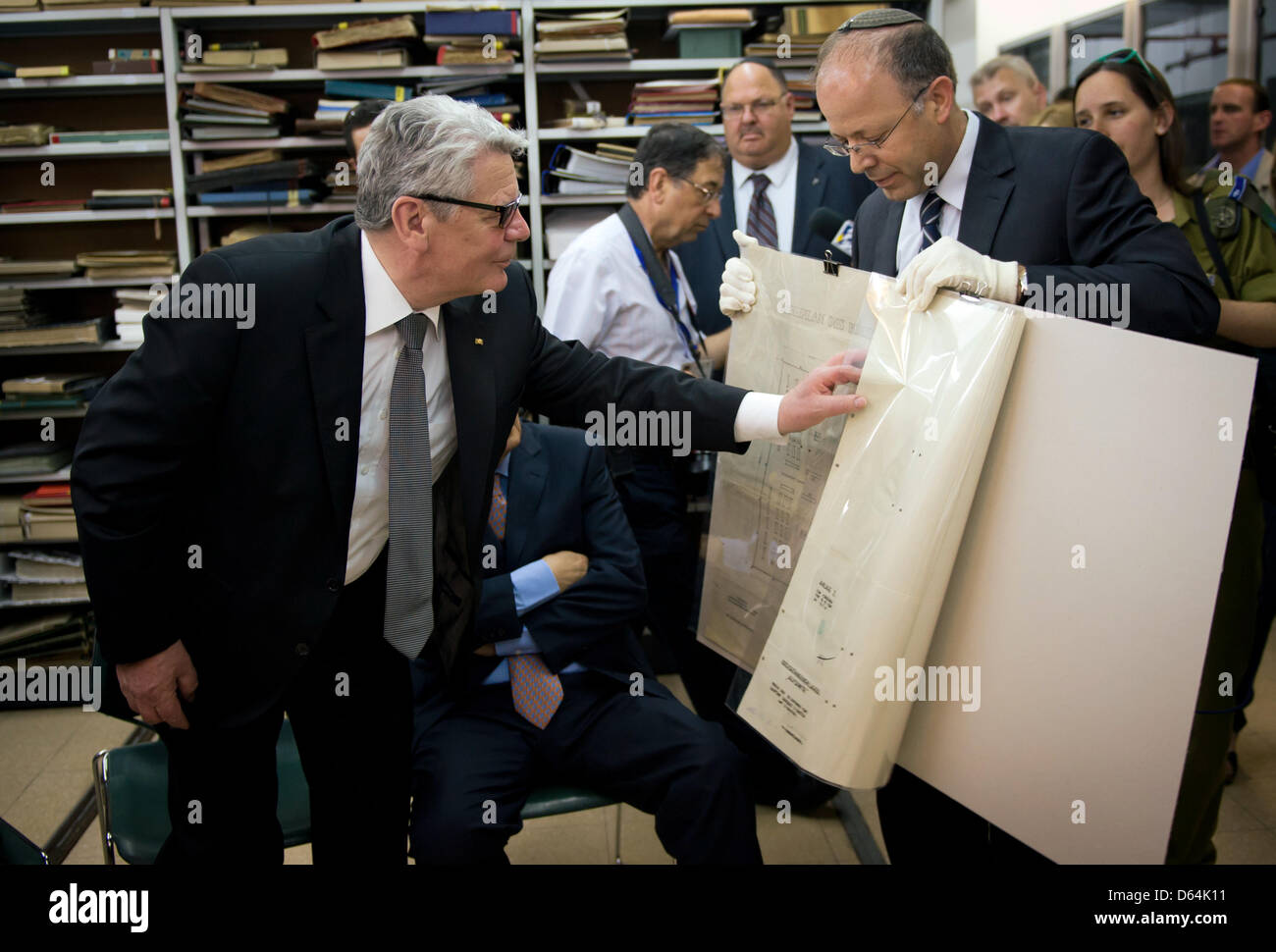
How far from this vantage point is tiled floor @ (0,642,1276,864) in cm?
279

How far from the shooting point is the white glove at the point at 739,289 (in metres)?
1.94

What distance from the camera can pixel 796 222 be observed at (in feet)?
11.1

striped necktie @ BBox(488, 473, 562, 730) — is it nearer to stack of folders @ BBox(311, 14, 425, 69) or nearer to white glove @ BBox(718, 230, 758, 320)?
white glove @ BBox(718, 230, 758, 320)

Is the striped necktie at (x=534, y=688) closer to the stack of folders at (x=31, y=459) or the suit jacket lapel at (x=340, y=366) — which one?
the suit jacket lapel at (x=340, y=366)

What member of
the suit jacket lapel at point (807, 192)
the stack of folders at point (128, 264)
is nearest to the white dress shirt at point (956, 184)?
the suit jacket lapel at point (807, 192)

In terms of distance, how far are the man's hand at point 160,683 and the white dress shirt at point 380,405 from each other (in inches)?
11.4

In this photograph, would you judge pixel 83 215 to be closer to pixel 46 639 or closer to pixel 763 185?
pixel 46 639

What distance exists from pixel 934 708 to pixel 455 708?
3.64 ft

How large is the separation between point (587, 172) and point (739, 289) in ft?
7.34

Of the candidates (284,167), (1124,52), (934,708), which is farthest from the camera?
(284,167)

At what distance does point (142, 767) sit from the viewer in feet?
7.10

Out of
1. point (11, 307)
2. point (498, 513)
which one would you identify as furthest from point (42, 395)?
point (498, 513)
